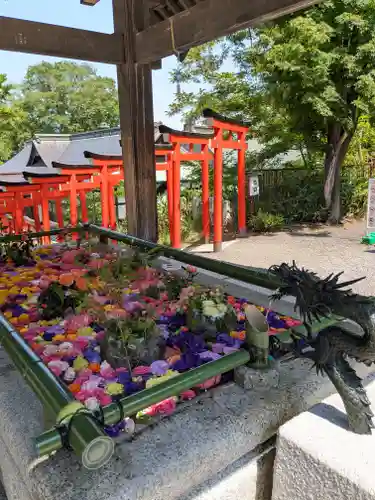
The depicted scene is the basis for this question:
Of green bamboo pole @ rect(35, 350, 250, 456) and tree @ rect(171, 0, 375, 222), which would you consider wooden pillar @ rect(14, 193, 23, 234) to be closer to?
tree @ rect(171, 0, 375, 222)

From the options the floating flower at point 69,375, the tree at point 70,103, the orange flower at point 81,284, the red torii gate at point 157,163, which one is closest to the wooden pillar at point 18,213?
Answer: the red torii gate at point 157,163

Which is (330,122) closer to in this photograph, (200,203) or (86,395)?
(200,203)

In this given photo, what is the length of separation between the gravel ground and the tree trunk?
552 millimetres

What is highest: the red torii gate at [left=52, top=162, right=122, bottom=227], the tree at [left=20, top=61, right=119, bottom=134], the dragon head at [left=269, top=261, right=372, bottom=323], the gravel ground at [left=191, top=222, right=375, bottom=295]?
the tree at [left=20, top=61, right=119, bottom=134]

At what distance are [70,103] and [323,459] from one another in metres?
26.6

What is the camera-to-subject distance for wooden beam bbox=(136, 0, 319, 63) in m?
2.47

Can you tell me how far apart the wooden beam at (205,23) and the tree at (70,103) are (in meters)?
21.1

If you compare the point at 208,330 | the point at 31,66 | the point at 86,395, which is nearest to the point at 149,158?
the point at 208,330

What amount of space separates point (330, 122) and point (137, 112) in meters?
7.71

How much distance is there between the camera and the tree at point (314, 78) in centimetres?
830

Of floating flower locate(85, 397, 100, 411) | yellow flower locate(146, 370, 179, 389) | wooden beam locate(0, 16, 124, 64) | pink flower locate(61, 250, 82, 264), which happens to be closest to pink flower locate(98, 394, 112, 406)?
floating flower locate(85, 397, 100, 411)

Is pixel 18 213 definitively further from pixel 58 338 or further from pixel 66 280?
pixel 58 338

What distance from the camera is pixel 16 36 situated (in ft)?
9.19

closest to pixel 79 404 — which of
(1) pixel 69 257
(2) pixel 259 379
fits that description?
(2) pixel 259 379
